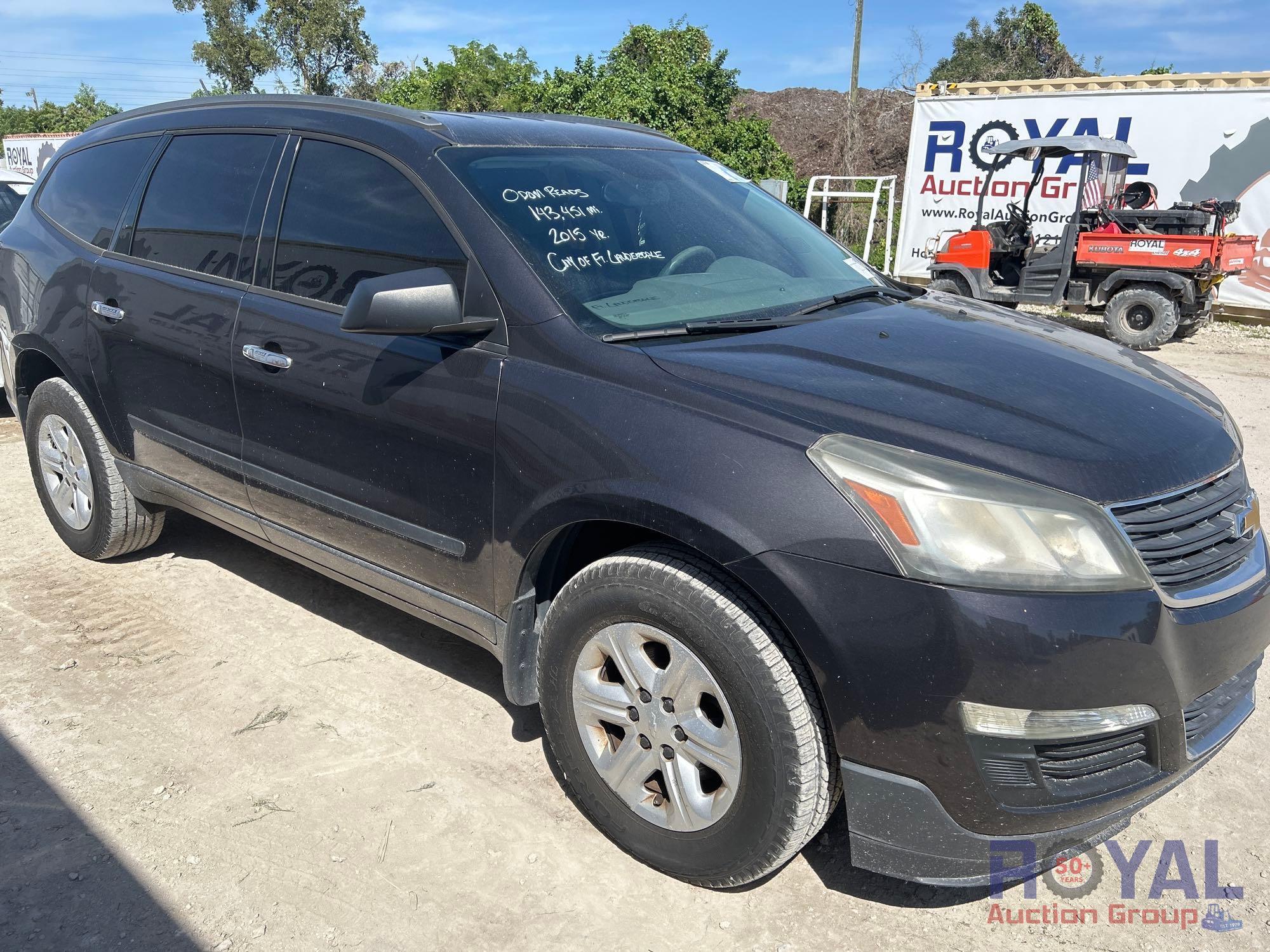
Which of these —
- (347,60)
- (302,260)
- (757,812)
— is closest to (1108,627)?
(757,812)

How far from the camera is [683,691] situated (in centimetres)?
230

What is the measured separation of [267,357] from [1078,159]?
1529cm

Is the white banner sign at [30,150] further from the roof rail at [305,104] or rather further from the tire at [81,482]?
the roof rail at [305,104]

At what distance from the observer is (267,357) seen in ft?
10.3

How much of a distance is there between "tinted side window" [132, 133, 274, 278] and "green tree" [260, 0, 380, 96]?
117 ft

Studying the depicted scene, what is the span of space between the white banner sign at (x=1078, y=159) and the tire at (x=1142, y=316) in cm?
277

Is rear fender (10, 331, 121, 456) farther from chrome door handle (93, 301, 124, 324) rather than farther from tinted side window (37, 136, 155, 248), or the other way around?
tinted side window (37, 136, 155, 248)

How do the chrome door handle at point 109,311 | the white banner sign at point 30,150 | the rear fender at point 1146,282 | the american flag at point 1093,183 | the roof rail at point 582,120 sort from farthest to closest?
1. the white banner sign at point 30,150
2. the american flag at point 1093,183
3. the rear fender at point 1146,282
4. the chrome door handle at point 109,311
5. the roof rail at point 582,120

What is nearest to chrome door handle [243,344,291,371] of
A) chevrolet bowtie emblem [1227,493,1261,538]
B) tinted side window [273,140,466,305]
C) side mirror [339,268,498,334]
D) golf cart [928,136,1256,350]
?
tinted side window [273,140,466,305]

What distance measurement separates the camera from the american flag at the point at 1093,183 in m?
12.1

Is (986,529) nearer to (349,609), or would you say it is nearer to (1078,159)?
(349,609)

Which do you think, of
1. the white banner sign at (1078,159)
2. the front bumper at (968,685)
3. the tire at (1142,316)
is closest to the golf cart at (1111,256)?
the tire at (1142,316)

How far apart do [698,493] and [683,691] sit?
1.58ft

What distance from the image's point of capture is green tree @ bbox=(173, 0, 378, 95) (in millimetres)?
35156
